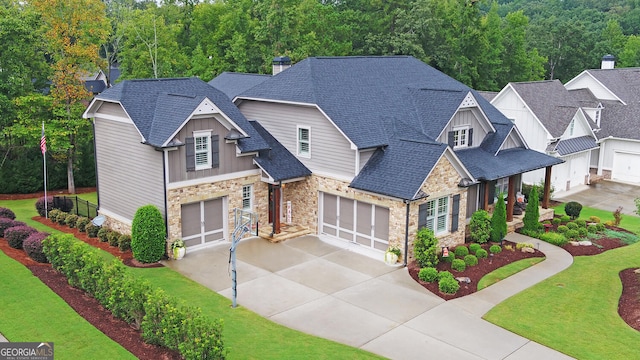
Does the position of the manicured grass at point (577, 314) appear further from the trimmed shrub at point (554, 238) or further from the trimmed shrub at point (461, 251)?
the trimmed shrub at point (461, 251)

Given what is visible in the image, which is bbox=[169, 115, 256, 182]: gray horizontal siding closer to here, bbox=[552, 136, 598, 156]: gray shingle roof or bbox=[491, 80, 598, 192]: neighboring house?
bbox=[491, 80, 598, 192]: neighboring house

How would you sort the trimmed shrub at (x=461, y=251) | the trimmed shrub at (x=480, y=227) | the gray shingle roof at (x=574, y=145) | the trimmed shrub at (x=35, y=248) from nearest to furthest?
the trimmed shrub at (x=35, y=248) < the trimmed shrub at (x=461, y=251) < the trimmed shrub at (x=480, y=227) < the gray shingle roof at (x=574, y=145)

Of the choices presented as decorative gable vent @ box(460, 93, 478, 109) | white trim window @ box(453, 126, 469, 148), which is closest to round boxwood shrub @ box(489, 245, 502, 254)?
white trim window @ box(453, 126, 469, 148)

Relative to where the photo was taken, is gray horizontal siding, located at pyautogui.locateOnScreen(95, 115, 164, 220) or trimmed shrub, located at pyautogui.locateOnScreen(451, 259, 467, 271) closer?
trimmed shrub, located at pyautogui.locateOnScreen(451, 259, 467, 271)

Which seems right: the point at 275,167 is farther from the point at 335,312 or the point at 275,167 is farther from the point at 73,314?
the point at 73,314

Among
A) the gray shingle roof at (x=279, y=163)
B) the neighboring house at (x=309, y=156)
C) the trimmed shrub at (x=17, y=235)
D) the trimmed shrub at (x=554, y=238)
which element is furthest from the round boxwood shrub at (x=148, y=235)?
the trimmed shrub at (x=554, y=238)
